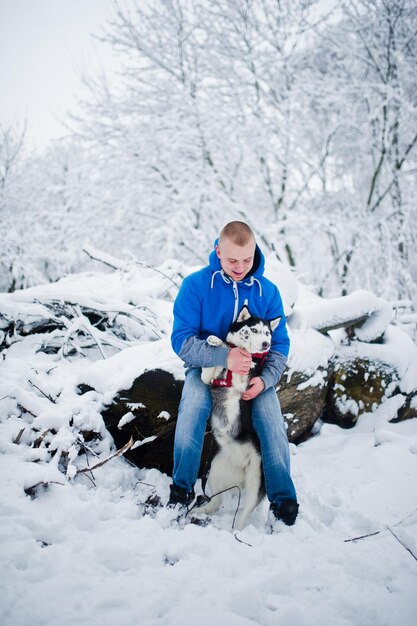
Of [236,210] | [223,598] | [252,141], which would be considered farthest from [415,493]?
[252,141]

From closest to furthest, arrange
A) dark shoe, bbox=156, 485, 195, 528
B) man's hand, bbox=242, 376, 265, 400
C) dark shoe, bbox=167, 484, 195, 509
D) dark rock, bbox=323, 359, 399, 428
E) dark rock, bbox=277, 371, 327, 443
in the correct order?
dark shoe, bbox=156, 485, 195, 528, dark shoe, bbox=167, 484, 195, 509, man's hand, bbox=242, 376, 265, 400, dark rock, bbox=277, 371, 327, 443, dark rock, bbox=323, 359, 399, 428

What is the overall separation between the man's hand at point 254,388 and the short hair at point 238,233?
901 mm

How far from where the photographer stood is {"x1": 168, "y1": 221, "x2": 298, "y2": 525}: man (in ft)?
6.54

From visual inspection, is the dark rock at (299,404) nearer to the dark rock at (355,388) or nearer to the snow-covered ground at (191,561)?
the dark rock at (355,388)

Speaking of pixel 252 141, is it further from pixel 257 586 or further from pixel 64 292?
pixel 257 586

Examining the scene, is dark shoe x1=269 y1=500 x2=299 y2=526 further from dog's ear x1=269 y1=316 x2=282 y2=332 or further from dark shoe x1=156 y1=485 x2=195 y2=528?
dog's ear x1=269 y1=316 x2=282 y2=332

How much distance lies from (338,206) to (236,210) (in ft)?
9.41

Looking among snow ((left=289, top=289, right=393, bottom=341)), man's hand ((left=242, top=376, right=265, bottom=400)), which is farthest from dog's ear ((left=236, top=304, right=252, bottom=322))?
snow ((left=289, top=289, right=393, bottom=341))

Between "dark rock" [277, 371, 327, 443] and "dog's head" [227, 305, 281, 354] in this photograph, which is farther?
"dark rock" [277, 371, 327, 443]

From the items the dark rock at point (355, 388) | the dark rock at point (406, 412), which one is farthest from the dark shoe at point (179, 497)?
the dark rock at point (406, 412)

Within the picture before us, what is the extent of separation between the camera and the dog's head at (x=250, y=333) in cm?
209

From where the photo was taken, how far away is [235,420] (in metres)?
2.14

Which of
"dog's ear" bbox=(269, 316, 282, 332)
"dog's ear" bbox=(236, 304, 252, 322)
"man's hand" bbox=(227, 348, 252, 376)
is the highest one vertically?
"dog's ear" bbox=(236, 304, 252, 322)

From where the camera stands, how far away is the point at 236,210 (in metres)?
7.98
